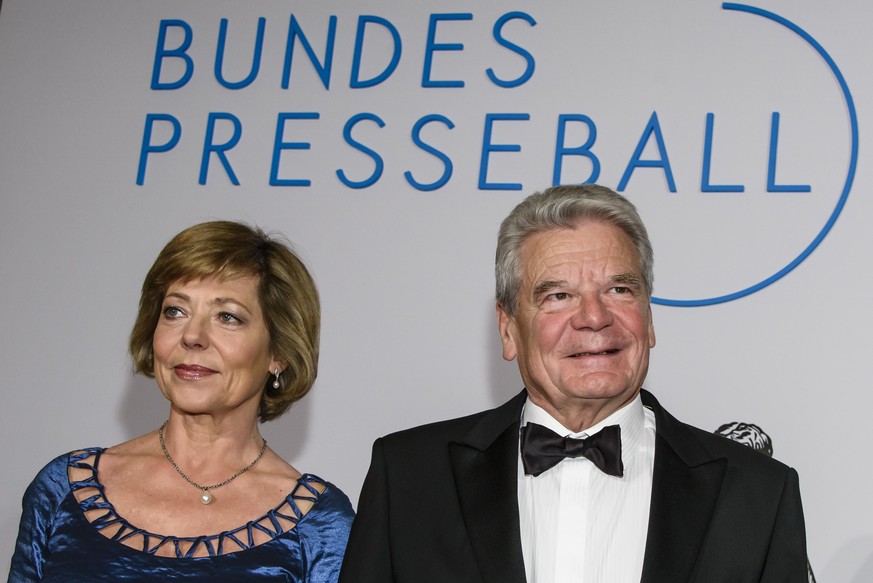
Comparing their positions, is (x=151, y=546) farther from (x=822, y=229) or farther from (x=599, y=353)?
(x=822, y=229)

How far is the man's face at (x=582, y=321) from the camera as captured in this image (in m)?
2.58

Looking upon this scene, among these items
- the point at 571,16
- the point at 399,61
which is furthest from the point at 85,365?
the point at 571,16

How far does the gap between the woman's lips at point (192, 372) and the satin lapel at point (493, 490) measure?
654 millimetres

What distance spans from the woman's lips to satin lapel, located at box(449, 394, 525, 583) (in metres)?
0.65

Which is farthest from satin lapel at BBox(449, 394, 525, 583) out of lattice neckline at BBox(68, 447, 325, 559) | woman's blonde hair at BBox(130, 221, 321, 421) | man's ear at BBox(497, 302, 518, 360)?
woman's blonde hair at BBox(130, 221, 321, 421)

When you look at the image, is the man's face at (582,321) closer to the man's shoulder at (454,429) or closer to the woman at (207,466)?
the man's shoulder at (454,429)

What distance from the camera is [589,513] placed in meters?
2.58

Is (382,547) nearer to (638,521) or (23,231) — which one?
(638,521)

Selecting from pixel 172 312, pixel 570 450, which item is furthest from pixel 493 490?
pixel 172 312

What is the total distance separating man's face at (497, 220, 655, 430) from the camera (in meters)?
2.58

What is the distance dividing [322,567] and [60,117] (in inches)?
98.1

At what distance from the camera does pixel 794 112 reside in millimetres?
3924

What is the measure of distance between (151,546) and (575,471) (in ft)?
3.30

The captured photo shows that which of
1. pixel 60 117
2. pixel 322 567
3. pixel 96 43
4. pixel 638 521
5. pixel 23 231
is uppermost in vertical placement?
pixel 96 43
